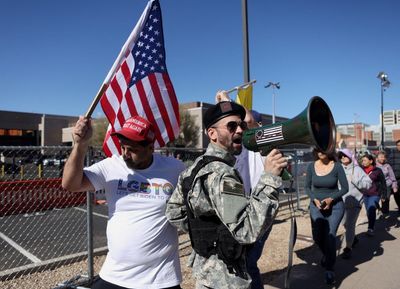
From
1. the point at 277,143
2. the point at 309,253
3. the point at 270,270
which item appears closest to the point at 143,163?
the point at 277,143

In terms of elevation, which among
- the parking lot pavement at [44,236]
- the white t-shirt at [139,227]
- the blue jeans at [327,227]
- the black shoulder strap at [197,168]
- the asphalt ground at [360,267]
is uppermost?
the black shoulder strap at [197,168]

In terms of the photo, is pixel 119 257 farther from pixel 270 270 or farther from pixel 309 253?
pixel 309 253

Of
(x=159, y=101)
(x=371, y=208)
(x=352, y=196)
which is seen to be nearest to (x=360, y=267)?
(x=352, y=196)

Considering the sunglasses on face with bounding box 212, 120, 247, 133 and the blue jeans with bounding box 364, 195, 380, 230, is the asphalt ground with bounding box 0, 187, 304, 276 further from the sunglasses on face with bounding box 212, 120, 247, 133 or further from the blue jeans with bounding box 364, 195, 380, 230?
the sunglasses on face with bounding box 212, 120, 247, 133

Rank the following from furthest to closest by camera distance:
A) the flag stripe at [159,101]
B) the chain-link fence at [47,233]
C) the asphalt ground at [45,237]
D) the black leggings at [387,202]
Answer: the black leggings at [387,202] < the asphalt ground at [45,237] < the chain-link fence at [47,233] < the flag stripe at [159,101]

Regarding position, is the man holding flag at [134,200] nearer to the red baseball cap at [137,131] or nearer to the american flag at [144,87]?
the red baseball cap at [137,131]

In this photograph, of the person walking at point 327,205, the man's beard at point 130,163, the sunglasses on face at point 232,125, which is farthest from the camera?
the person walking at point 327,205

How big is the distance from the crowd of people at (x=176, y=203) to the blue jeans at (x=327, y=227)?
8.72ft

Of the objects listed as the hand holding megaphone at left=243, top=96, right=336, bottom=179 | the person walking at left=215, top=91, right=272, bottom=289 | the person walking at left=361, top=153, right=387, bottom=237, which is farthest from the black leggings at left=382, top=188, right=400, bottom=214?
the hand holding megaphone at left=243, top=96, right=336, bottom=179

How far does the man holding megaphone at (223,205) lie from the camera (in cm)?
168

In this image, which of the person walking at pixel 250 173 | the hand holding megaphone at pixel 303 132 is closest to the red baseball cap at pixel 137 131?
the hand holding megaphone at pixel 303 132

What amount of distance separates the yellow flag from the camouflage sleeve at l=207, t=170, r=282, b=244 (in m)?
4.09

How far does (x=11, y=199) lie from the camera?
6.70 meters

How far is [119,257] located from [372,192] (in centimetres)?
667
